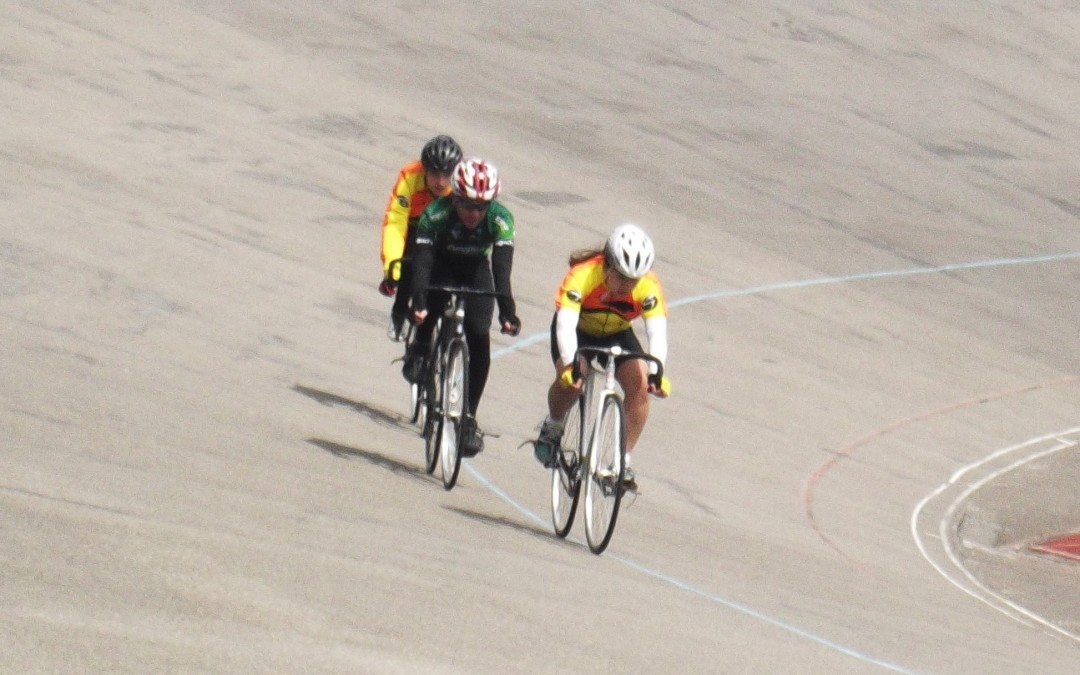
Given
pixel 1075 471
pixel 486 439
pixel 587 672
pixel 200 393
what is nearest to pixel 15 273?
pixel 200 393

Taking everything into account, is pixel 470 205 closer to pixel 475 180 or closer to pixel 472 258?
pixel 475 180

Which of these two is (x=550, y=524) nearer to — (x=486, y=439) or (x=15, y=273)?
(x=486, y=439)

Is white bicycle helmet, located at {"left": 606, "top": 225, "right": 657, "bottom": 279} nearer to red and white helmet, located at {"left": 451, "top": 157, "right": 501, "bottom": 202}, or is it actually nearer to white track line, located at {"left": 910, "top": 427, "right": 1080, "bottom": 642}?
red and white helmet, located at {"left": 451, "top": 157, "right": 501, "bottom": 202}

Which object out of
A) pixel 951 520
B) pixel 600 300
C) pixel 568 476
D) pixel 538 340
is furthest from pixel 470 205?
pixel 538 340

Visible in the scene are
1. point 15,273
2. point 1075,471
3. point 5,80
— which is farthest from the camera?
point 5,80

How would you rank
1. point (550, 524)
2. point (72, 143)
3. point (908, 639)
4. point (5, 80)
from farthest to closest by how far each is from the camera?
point (5, 80) < point (72, 143) < point (550, 524) < point (908, 639)

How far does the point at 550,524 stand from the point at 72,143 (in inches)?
328

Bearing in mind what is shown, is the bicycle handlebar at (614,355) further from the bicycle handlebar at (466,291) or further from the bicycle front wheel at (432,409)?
the bicycle front wheel at (432,409)

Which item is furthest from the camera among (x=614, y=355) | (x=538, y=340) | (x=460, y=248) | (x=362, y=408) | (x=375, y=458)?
(x=538, y=340)

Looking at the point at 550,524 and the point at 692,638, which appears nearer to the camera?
the point at 692,638

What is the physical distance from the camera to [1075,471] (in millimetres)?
13398

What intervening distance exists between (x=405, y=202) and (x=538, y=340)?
14.1ft

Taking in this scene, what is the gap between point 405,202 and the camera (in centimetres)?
980

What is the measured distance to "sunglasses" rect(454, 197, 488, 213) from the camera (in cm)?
848
